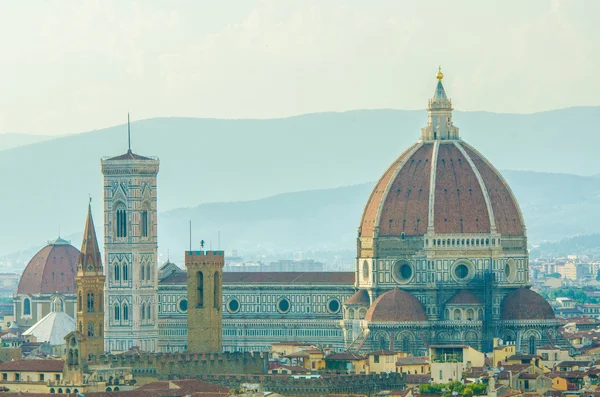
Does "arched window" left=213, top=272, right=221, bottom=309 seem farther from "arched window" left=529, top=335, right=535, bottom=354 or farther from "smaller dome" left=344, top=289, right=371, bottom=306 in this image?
"arched window" left=529, top=335, right=535, bottom=354

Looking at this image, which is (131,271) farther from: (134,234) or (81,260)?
(81,260)

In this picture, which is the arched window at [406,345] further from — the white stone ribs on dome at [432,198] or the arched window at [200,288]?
the arched window at [200,288]

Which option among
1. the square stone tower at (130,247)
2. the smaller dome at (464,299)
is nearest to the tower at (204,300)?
the smaller dome at (464,299)

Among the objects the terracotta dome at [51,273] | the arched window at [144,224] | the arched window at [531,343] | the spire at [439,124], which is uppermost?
the spire at [439,124]

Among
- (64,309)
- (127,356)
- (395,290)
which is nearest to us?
(127,356)

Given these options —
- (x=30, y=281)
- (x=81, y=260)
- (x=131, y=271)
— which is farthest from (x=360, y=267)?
(x=30, y=281)

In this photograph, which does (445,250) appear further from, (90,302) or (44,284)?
(44,284)
